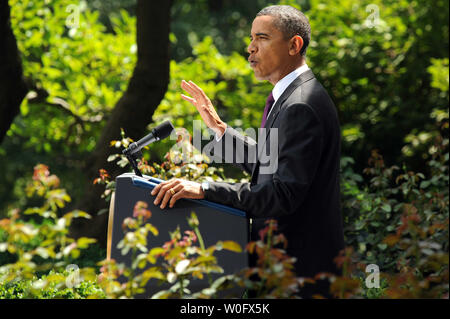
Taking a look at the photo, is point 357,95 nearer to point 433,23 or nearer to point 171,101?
point 433,23

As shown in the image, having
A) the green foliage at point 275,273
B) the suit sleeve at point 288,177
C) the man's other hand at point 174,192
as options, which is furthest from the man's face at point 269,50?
the green foliage at point 275,273

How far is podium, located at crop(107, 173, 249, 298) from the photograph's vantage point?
240 cm

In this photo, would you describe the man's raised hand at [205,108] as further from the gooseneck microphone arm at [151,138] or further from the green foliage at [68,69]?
the green foliage at [68,69]

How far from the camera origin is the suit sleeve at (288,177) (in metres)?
2.36

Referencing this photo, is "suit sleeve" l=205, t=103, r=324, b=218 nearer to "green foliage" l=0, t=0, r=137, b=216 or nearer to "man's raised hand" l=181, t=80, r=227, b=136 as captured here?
"man's raised hand" l=181, t=80, r=227, b=136

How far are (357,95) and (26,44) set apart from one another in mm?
4722

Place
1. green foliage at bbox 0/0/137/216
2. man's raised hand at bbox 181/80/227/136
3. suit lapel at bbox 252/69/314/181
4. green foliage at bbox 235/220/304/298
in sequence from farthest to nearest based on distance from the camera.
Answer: green foliage at bbox 0/0/137/216 → man's raised hand at bbox 181/80/227/136 → suit lapel at bbox 252/69/314/181 → green foliage at bbox 235/220/304/298

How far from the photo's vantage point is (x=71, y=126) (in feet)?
25.3

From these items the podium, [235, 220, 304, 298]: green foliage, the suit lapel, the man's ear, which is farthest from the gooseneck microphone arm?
[235, 220, 304, 298]: green foliage

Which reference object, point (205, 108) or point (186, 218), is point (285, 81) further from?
point (186, 218)

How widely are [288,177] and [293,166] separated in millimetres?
48

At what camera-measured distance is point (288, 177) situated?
2355 mm
